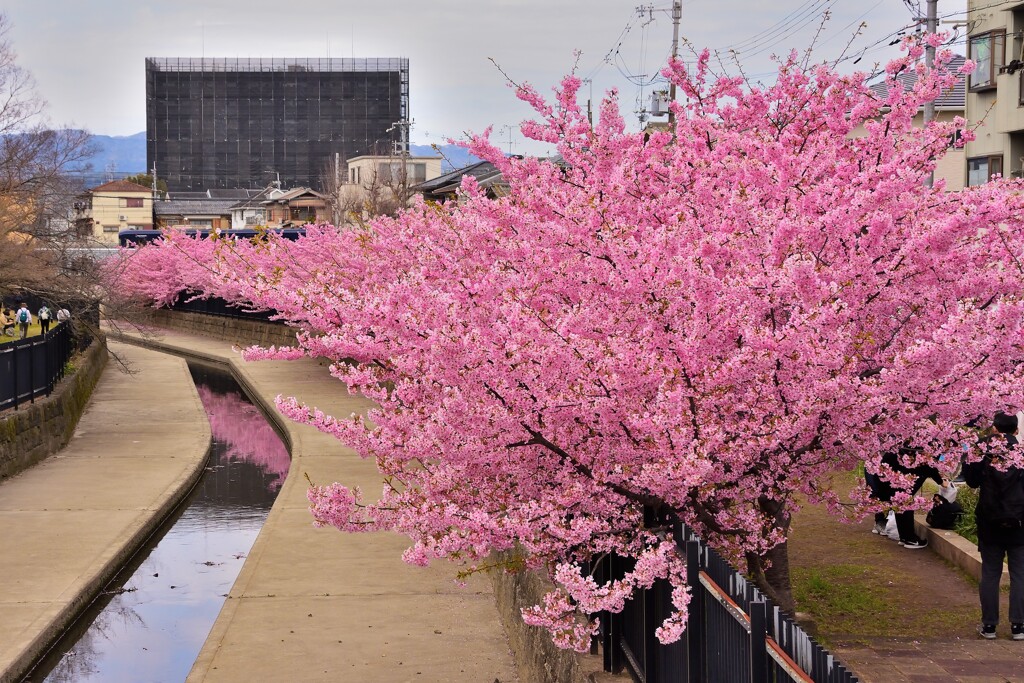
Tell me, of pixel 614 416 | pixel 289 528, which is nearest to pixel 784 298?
pixel 614 416

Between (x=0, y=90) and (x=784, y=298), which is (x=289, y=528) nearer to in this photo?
(x=784, y=298)

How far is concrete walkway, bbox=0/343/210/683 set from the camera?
34.9ft

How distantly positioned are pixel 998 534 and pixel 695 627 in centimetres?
476

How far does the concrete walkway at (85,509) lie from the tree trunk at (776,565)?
18.1 ft

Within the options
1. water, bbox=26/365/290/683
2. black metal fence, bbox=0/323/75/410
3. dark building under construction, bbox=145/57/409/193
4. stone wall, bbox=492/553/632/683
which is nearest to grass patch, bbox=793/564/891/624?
stone wall, bbox=492/553/632/683

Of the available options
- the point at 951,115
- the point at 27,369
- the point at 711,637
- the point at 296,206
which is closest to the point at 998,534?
the point at 711,637

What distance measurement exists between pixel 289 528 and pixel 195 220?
355 feet

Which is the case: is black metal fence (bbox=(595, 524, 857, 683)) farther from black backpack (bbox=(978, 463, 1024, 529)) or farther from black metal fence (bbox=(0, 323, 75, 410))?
black metal fence (bbox=(0, 323, 75, 410))

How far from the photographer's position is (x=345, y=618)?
34.3 feet

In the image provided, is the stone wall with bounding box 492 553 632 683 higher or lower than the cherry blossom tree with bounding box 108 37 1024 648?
lower

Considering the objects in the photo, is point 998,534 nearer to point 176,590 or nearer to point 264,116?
point 176,590

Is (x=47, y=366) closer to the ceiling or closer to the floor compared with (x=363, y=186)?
closer to the floor

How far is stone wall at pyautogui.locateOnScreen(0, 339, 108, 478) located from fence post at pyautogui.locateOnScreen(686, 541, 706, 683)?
14.0m

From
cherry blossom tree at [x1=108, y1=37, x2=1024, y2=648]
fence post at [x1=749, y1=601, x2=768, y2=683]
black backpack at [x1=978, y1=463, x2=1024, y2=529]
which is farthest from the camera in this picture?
black backpack at [x1=978, y1=463, x2=1024, y2=529]
